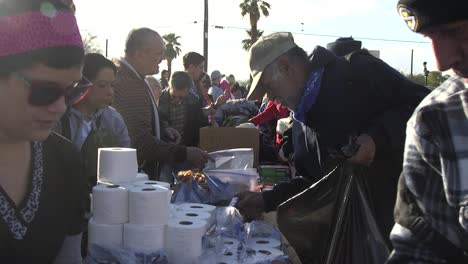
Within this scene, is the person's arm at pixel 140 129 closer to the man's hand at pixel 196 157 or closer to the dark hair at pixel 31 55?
the man's hand at pixel 196 157

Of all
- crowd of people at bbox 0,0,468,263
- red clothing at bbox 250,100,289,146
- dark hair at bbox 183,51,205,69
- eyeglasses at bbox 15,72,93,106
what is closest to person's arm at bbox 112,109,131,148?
crowd of people at bbox 0,0,468,263

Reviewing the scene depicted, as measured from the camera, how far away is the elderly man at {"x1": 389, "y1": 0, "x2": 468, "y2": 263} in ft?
3.61

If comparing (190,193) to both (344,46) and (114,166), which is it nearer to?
(114,166)

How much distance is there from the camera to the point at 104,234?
197cm

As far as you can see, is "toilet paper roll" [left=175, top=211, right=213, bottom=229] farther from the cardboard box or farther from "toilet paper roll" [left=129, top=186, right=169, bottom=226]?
the cardboard box

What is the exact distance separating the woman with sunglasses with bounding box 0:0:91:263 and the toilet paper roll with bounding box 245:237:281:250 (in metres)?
0.98

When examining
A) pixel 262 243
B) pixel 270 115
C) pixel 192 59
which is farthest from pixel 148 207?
pixel 192 59

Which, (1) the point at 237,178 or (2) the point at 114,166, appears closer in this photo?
(2) the point at 114,166

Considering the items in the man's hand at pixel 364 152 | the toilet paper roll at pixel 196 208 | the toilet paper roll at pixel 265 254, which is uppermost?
the man's hand at pixel 364 152

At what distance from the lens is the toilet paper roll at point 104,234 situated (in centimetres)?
197

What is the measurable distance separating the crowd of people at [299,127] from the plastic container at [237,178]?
290mm

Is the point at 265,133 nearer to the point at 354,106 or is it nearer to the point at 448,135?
the point at 354,106

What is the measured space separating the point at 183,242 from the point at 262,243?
1.85 ft

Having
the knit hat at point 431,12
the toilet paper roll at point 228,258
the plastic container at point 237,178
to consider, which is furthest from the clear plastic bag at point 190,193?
the knit hat at point 431,12
